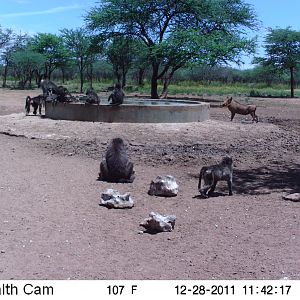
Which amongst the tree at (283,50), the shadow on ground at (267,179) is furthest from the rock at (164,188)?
the tree at (283,50)

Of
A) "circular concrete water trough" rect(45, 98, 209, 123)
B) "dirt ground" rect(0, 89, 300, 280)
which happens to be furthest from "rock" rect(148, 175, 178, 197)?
"circular concrete water trough" rect(45, 98, 209, 123)

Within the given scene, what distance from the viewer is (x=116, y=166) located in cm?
928

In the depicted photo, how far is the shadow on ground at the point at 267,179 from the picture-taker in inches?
353

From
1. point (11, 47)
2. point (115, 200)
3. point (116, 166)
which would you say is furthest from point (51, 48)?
point (115, 200)

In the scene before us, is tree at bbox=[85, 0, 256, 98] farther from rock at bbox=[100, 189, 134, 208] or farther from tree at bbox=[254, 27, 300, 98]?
rock at bbox=[100, 189, 134, 208]

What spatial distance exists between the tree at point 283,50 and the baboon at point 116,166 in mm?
37841

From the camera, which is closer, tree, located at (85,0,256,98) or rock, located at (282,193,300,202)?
rock, located at (282,193,300,202)

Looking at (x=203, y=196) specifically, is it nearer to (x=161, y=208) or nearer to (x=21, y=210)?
(x=161, y=208)

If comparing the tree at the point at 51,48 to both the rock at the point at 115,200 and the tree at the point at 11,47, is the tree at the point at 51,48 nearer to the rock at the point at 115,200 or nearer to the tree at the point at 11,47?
the tree at the point at 11,47

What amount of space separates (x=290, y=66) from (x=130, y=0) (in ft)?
68.0

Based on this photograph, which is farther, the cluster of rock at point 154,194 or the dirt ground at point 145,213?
the cluster of rock at point 154,194

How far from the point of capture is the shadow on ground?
353 inches

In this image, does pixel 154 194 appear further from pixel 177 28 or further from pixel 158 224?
pixel 177 28

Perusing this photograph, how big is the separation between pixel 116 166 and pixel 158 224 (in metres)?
3.01
